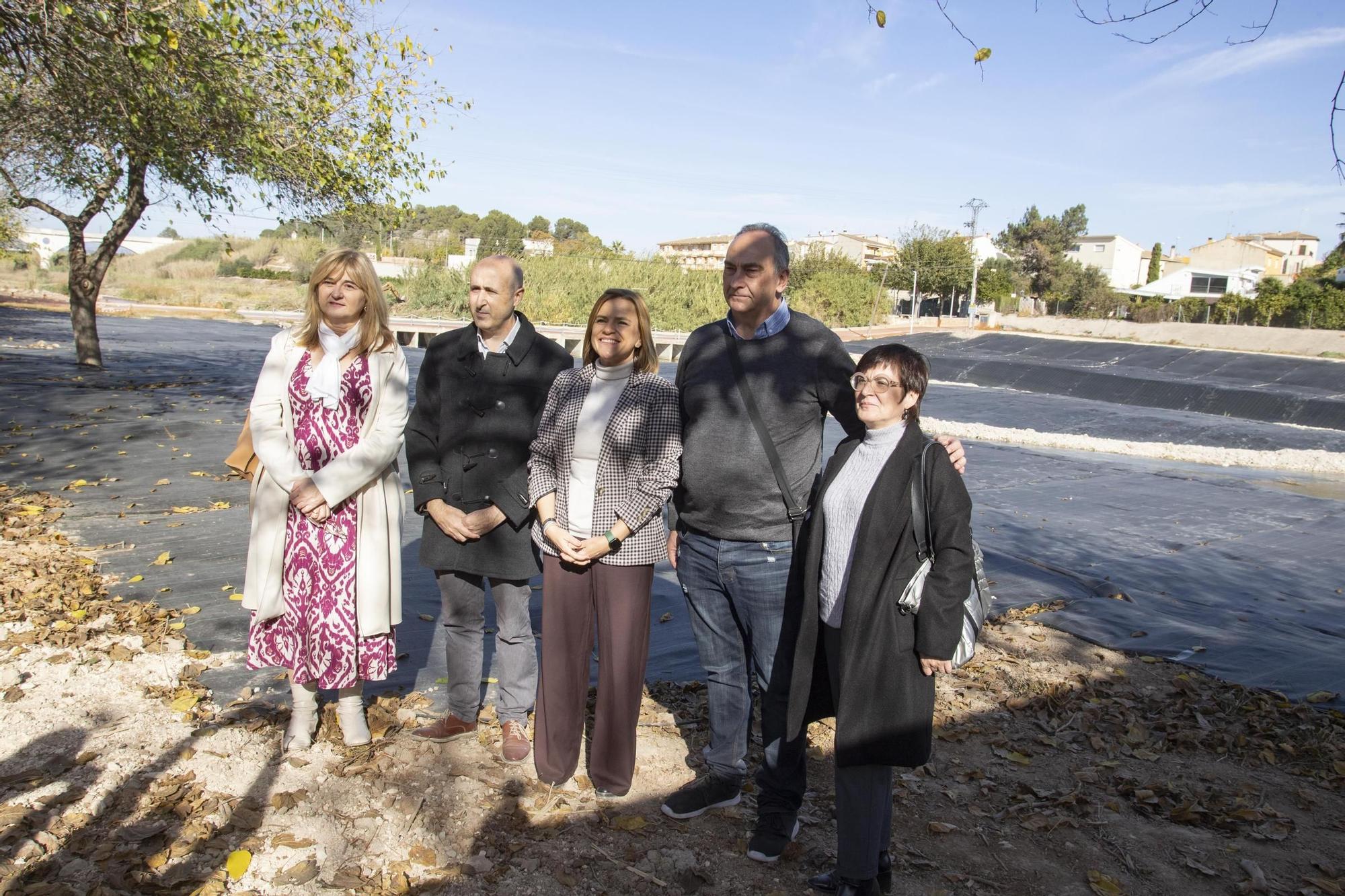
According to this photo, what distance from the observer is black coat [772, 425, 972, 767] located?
2.35 m

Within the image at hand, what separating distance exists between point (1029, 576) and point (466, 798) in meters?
4.63

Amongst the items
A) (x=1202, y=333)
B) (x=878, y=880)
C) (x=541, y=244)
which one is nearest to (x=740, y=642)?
(x=878, y=880)

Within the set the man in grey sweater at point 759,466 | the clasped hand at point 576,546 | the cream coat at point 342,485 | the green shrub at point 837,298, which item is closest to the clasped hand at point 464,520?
the cream coat at point 342,485

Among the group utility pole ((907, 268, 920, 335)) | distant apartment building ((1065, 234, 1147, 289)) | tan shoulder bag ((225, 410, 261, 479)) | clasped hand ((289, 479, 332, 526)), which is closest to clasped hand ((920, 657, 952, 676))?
→ clasped hand ((289, 479, 332, 526))

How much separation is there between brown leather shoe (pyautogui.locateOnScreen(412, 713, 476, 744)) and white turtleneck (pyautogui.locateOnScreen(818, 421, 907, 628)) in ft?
5.27

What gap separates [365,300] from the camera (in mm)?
3191

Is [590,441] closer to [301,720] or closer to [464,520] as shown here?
[464,520]

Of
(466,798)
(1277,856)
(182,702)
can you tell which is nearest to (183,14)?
(182,702)

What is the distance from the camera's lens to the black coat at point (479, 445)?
3.26m

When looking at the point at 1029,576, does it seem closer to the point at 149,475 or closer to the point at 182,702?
the point at 182,702

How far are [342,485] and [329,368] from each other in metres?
0.42

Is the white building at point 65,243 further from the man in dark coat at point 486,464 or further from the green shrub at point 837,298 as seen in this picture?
the man in dark coat at point 486,464

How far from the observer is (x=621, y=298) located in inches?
117

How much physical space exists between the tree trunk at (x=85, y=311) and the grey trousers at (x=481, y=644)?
13360mm
